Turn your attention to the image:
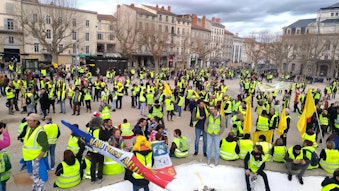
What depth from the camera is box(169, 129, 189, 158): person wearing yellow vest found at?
7.85m

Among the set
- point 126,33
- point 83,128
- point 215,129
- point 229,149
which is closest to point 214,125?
point 215,129

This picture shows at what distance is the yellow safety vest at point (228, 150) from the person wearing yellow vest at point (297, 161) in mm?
1470

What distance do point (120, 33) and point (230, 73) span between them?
64.9 feet

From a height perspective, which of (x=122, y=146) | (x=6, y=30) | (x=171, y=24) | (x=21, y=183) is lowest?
(x=21, y=183)

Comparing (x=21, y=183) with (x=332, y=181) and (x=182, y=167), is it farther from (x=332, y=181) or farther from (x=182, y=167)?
(x=332, y=181)

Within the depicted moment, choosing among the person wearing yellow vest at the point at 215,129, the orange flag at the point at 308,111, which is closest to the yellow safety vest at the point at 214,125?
the person wearing yellow vest at the point at 215,129

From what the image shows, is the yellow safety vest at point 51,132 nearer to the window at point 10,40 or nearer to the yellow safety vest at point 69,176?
the yellow safety vest at point 69,176

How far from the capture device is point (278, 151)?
791 centimetres

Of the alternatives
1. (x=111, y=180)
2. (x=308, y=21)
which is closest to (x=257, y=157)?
(x=111, y=180)

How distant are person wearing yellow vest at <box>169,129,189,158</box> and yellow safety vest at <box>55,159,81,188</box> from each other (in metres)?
2.88

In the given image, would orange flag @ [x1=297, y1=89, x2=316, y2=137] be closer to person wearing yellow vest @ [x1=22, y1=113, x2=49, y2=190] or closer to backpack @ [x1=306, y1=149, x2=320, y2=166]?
backpack @ [x1=306, y1=149, x2=320, y2=166]

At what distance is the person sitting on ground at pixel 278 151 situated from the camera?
25.5 ft

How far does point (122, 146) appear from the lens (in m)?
7.81

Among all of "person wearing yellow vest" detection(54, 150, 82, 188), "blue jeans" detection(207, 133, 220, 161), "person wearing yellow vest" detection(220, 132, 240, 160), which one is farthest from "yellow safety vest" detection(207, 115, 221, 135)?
"person wearing yellow vest" detection(54, 150, 82, 188)
